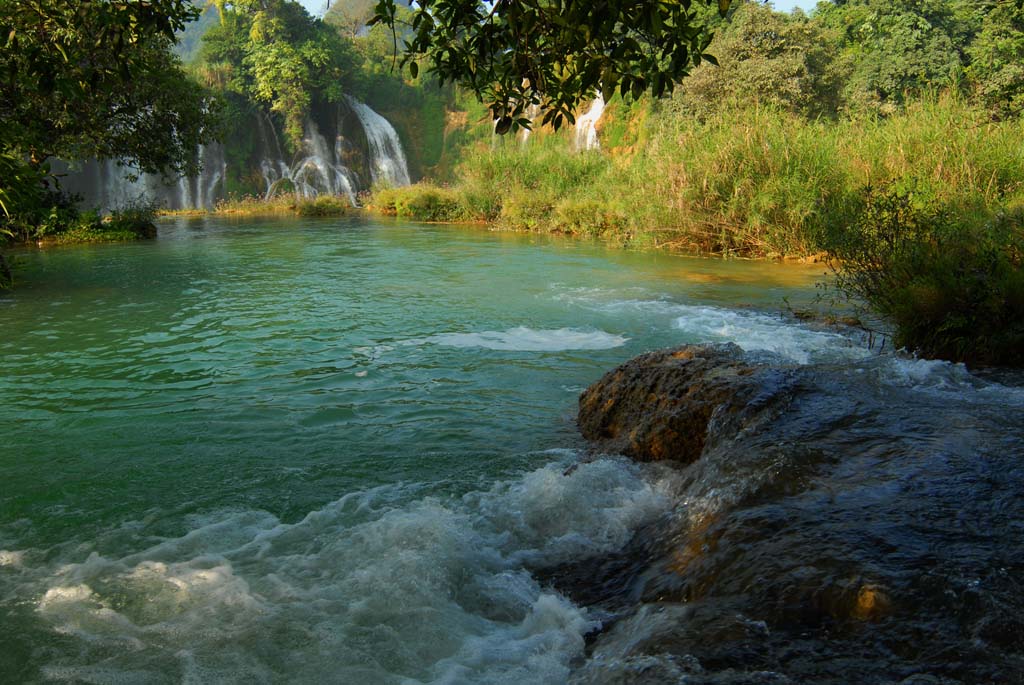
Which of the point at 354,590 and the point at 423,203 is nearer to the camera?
the point at 354,590

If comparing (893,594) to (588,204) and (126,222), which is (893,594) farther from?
(126,222)

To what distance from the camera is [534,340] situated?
9.52 metres

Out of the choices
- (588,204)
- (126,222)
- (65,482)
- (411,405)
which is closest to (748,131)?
(588,204)

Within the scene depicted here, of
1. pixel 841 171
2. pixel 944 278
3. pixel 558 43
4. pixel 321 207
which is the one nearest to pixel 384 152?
pixel 321 207

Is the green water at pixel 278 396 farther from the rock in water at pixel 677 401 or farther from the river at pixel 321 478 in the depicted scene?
the rock in water at pixel 677 401

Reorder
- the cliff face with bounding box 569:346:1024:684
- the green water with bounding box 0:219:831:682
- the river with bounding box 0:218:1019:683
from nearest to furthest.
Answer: the cliff face with bounding box 569:346:1024:684 < the river with bounding box 0:218:1019:683 < the green water with bounding box 0:219:831:682

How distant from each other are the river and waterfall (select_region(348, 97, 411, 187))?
115ft

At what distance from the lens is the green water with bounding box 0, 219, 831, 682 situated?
4066 mm

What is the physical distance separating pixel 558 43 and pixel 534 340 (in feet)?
18.6

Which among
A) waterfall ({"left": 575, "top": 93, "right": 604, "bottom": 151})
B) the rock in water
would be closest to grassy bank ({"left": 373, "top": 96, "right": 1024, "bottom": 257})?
the rock in water

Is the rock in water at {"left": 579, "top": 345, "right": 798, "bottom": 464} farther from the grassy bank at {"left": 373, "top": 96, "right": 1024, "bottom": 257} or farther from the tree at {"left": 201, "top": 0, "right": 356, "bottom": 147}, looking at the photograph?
the tree at {"left": 201, "top": 0, "right": 356, "bottom": 147}

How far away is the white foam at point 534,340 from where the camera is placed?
9195 millimetres

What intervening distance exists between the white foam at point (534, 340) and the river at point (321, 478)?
50mm

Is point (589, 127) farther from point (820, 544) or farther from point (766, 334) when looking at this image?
point (820, 544)
